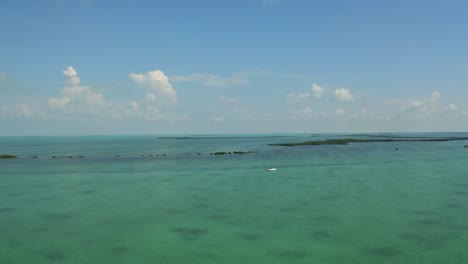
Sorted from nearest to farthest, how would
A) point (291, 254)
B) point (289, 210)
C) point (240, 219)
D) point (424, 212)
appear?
1. point (291, 254)
2. point (240, 219)
3. point (424, 212)
4. point (289, 210)

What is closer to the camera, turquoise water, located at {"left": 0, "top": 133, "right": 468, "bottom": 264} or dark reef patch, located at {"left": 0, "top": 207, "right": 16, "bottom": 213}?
turquoise water, located at {"left": 0, "top": 133, "right": 468, "bottom": 264}

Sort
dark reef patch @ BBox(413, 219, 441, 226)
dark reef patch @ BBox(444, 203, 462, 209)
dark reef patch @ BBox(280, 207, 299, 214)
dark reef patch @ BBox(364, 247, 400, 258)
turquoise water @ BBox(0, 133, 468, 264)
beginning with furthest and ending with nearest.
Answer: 1. dark reef patch @ BBox(444, 203, 462, 209)
2. dark reef patch @ BBox(280, 207, 299, 214)
3. dark reef patch @ BBox(413, 219, 441, 226)
4. turquoise water @ BBox(0, 133, 468, 264)
5. dark reef patch @ BBox(364, 247, 400, 258)

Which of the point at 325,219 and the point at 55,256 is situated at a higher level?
the point at 325,219

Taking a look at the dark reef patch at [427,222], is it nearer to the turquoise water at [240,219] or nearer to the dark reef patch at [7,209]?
the turquoise water at [240,219]

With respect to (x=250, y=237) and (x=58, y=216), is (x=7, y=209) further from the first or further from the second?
(x=250, y=237)

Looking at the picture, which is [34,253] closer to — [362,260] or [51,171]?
[362,260]

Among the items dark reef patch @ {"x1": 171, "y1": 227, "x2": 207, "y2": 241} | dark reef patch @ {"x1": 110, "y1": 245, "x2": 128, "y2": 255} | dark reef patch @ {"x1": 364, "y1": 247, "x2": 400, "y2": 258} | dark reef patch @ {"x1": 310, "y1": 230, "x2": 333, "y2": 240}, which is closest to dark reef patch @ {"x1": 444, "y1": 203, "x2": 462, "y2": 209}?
dark reef patch @ {"x1": 364, "y1": 247, "x2": 400, "y2": 258}

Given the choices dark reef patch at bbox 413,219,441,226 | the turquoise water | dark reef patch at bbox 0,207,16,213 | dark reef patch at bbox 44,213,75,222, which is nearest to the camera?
the turquoise water

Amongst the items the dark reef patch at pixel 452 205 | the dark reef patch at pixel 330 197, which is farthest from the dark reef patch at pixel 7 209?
the dark reef patch at pixel 452 205

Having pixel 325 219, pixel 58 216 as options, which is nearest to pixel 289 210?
pixel 325 219

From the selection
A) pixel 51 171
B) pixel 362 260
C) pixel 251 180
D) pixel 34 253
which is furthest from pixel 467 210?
pixel 51 171

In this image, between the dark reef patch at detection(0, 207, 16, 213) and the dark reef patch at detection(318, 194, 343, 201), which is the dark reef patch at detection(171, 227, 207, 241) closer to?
the dark reef patch at detection(318, 194, 343, 201)

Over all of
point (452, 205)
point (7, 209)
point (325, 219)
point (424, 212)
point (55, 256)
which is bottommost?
point (55, 256)
